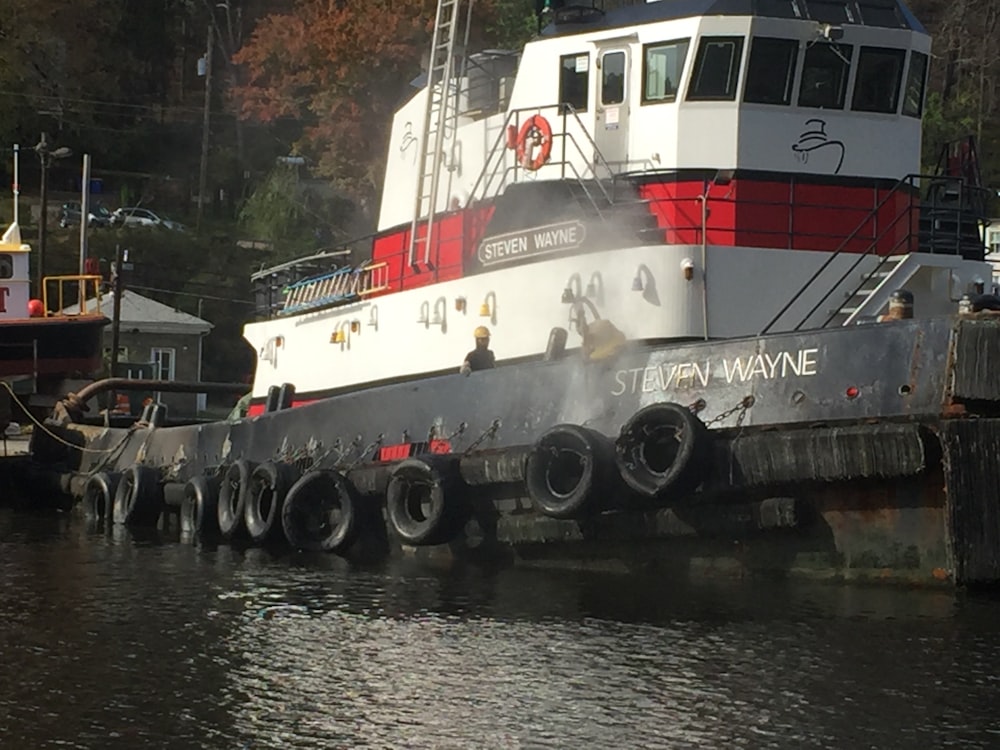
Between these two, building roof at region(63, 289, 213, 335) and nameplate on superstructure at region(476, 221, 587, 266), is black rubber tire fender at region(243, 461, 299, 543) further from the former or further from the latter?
building roof at region(63, 289, 213, 335)

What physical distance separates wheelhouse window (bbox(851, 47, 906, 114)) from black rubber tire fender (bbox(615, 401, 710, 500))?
14.2 feet

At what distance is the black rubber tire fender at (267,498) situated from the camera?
49.0ft

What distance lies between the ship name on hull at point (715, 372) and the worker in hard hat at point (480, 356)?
1964 mm

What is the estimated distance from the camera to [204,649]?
9859 mm

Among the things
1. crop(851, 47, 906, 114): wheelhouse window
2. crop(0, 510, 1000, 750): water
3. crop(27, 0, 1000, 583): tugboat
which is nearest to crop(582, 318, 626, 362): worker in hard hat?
crop(27, 0, 1000, 583): tugboat

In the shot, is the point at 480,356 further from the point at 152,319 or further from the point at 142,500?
the point at 152,319

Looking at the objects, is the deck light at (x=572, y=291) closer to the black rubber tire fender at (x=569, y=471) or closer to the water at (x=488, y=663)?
the black rubber tire fender at (x=569, y=471)

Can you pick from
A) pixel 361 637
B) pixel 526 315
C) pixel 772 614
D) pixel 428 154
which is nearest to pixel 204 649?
pixel 361 637

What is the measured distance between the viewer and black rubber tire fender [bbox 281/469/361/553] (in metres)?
14.2

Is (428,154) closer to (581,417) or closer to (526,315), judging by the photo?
(526,315)

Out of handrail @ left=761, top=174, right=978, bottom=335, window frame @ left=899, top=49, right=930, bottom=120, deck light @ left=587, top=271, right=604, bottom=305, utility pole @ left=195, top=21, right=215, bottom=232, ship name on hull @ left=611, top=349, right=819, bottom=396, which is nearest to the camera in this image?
ship name on hull @ left=611, top=349, right=819, bottom=396

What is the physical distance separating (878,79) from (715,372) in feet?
13.7

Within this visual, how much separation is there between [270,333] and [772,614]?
1050 cm

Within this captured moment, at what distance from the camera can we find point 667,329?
13516mm
